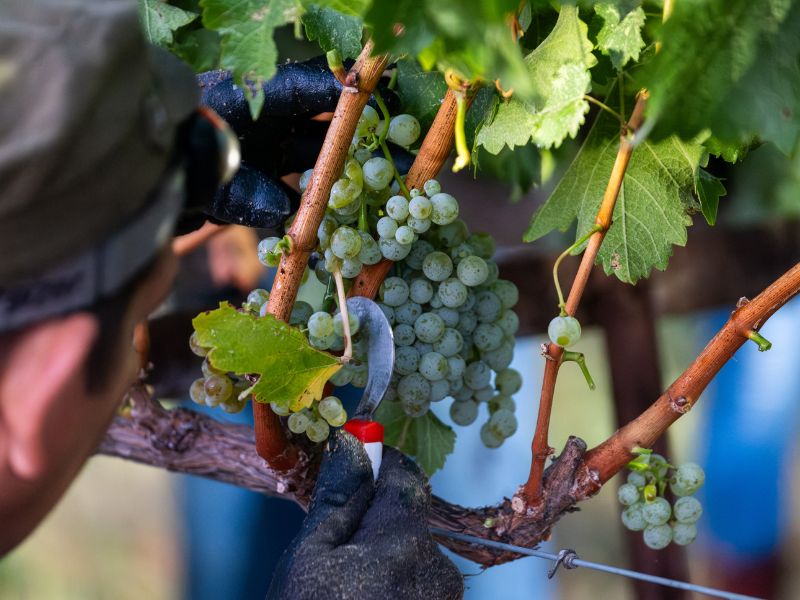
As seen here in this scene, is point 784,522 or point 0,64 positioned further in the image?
point 784,522

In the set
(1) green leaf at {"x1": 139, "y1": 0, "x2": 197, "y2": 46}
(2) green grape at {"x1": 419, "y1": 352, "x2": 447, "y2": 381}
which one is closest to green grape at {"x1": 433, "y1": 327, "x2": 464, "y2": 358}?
(2) green grape at {"x1": 419, "y1": 352, "x2": 447, "y2": 381}

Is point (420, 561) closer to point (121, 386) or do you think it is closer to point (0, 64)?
point (121, 386)

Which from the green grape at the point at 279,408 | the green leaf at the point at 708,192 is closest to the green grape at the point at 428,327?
the green grape at the point at 279,408

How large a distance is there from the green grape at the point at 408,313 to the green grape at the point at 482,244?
0.24 ft

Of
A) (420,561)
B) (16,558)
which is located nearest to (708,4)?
(420,561)

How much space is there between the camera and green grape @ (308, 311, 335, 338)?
1.97 feet

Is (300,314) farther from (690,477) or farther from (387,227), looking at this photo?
(690,477)

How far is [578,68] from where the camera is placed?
57 centimetres

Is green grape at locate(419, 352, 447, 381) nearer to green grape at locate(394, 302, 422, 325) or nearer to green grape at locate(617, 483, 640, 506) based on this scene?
green grape at locate(394, 302, 422, 325)

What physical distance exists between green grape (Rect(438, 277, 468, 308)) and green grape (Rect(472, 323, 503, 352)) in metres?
0.05

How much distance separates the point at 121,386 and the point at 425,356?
0.31 meters

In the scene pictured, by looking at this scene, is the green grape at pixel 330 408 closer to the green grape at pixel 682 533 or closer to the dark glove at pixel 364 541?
the dark glove at pixel 364 541

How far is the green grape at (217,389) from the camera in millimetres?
648

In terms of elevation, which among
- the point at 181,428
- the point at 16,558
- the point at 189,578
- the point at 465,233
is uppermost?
the point at 465,233
